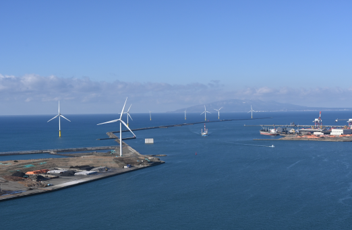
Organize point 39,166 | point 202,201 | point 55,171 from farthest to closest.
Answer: point 39,166
point 55,171
point 202,201

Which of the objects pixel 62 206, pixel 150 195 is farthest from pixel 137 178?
pixel 62 206

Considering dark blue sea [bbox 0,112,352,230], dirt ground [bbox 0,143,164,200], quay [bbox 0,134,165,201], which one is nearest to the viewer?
dark blue sea [bbox 0,112,352,230]

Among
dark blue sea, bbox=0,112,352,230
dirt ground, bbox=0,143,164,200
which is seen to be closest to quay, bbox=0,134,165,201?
dirt ground, bbox=0,143,164,200

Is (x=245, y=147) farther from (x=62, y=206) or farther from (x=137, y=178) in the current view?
(x=62, y=206)

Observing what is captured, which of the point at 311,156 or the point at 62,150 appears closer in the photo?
the point at 311,156

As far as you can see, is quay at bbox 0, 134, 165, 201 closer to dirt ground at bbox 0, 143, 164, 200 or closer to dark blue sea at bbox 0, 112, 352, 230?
dirt ground at bbox 0, 143, 164, 200

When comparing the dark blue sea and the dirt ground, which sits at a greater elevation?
the dirt ground

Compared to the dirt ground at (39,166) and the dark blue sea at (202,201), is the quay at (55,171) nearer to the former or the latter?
the dirt ground at (39,166)

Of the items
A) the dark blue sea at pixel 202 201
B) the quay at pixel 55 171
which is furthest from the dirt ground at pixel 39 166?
the dark blue sea at pixel 202 201

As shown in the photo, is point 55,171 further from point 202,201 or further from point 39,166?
point 202,201

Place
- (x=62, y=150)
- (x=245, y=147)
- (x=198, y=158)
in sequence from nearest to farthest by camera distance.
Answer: (x=198, y=158) < (x=62, y=150) < (x=245, y=147)

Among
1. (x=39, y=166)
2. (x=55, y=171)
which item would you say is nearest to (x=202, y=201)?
(x=55, y=171)
